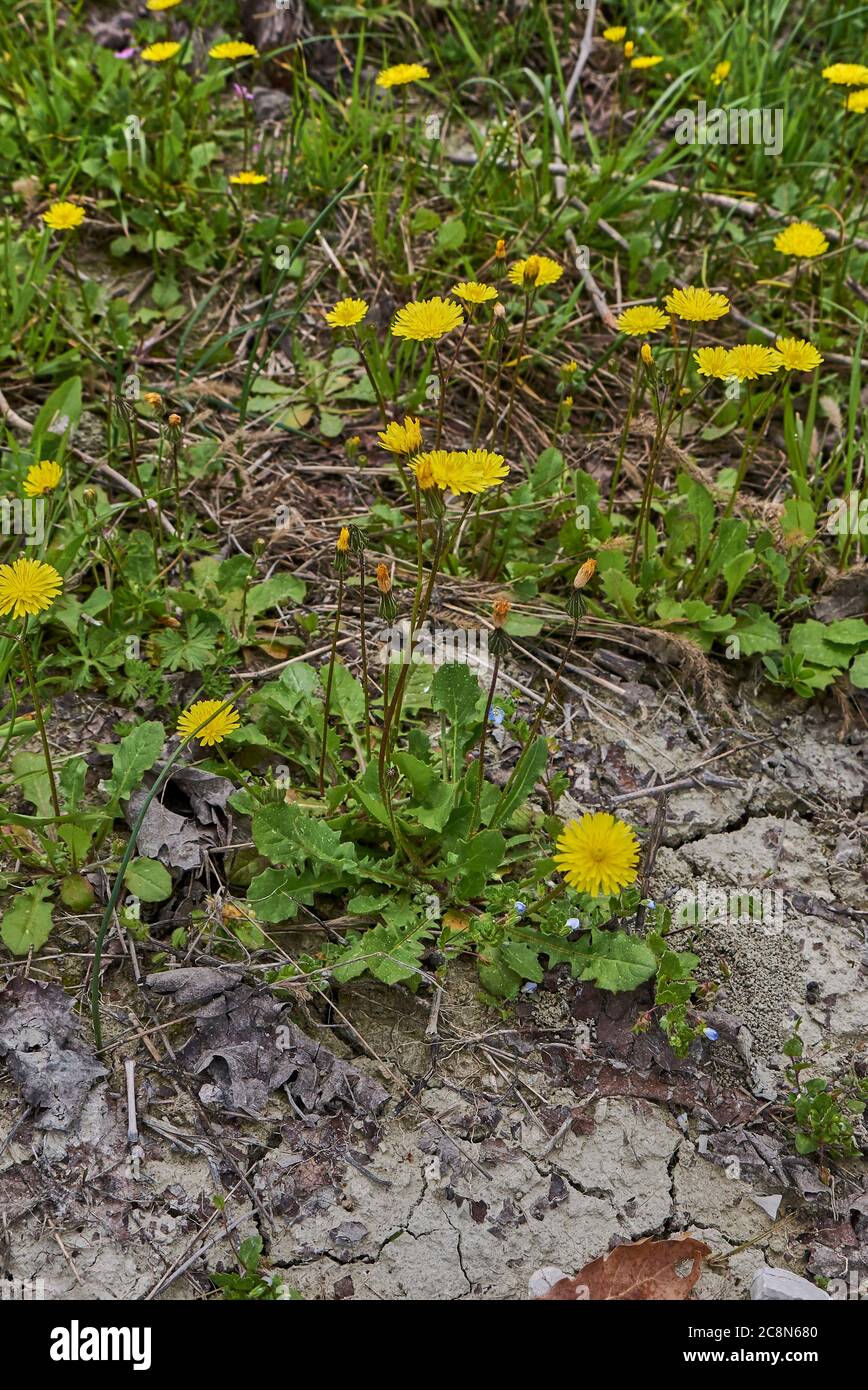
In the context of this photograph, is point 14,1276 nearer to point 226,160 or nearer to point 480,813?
point 480,813

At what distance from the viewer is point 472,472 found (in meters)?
2.07

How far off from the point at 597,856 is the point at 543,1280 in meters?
0.68

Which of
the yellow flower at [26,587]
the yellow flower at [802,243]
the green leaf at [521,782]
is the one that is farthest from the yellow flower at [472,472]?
the yellow flower at [802,243]

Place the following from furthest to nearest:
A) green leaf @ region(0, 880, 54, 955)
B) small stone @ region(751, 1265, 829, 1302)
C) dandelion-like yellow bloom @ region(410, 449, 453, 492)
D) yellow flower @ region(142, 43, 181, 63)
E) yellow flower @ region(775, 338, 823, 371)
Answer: yellow flower @ region(142, 43, 181, 63)
yellow flower @ region(775, 338, 823, 371)
green leaf @ region(0, 880, 54, 955)
dandelion-like yellow bloom @ region(410, 449, 453, 492)
small stone @ region(751, 1265, 829, 1302)

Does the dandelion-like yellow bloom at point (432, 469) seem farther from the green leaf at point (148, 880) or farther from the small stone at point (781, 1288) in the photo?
the small stone at point (781, 1288)

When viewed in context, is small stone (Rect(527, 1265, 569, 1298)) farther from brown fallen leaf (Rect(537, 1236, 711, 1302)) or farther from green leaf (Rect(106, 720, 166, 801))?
green leaf (Rect(106, 720, 166, 801))

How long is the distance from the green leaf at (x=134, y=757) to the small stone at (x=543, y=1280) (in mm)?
1151

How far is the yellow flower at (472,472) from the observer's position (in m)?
2.04

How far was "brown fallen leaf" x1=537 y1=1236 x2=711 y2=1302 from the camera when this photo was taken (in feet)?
5.74

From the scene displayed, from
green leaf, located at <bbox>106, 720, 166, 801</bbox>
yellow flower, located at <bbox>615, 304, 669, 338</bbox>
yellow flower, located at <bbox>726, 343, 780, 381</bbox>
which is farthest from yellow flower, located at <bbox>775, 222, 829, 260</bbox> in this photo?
green leaf, located at <bbox>106, 720, 166, 801</bbox>

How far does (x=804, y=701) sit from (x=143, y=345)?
2097 mm

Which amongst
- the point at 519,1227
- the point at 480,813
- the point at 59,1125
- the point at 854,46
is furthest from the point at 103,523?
the point at 854,46

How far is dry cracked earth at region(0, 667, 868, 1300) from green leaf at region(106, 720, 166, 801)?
13.8 inches

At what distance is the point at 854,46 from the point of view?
405 cm
